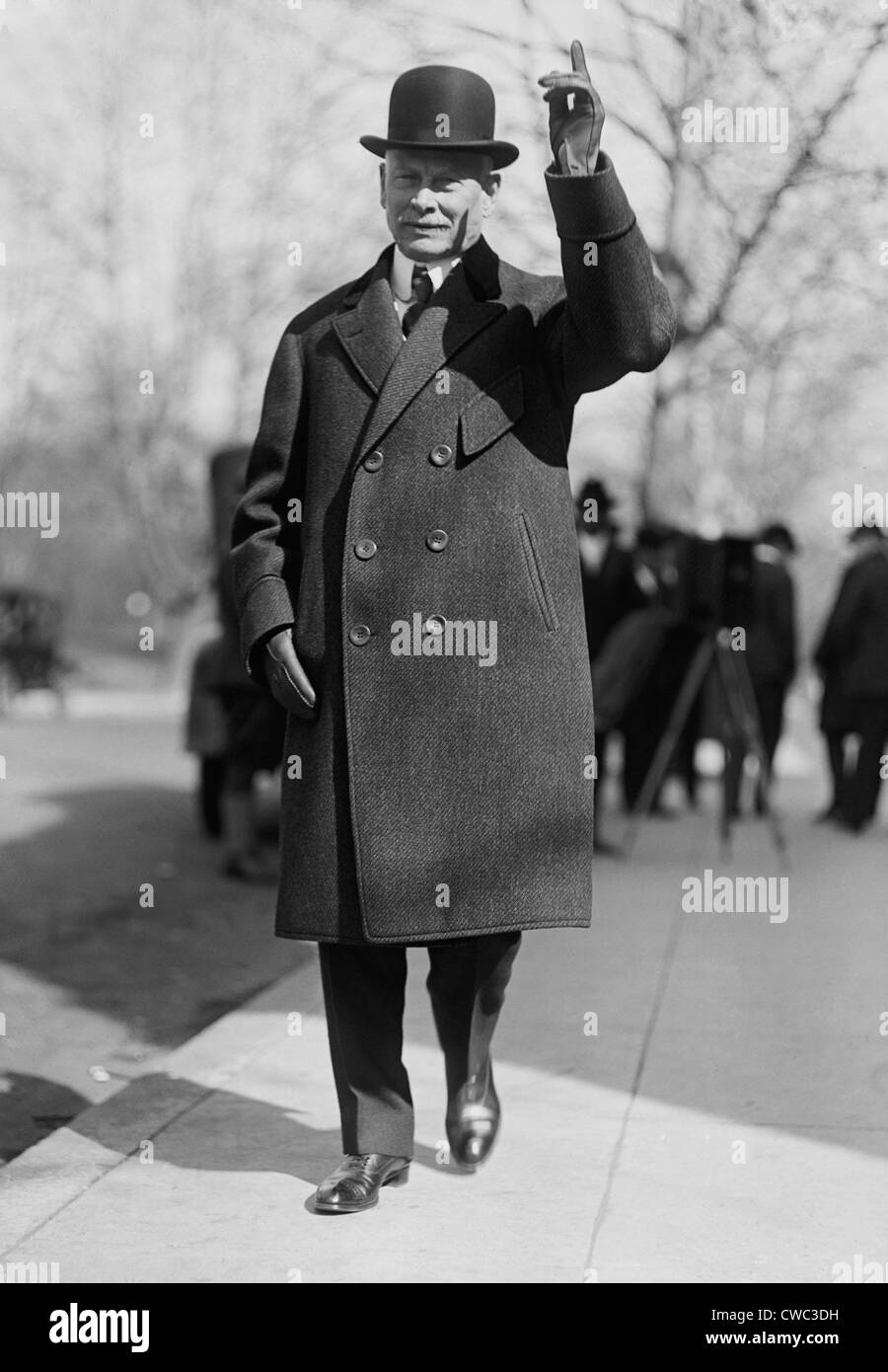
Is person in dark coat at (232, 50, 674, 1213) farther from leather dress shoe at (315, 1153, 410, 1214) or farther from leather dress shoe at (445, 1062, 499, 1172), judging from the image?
leather dress shoe at (445, 1062, 499, 1172)

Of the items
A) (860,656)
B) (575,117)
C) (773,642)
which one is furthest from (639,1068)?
(773,642)

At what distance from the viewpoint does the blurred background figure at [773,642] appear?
13242mm

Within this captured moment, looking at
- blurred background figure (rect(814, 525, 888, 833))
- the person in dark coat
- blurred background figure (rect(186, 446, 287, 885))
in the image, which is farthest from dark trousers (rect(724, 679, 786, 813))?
the person in dark coat

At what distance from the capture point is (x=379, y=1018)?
4059 millimetres

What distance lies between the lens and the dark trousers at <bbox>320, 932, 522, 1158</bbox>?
405 cm

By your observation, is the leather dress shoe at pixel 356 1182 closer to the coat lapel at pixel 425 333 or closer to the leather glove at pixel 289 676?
the leather glove at pixel 289 676

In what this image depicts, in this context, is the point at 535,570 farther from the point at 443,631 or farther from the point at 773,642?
the point at 773,642

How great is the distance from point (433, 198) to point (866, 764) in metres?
8.76

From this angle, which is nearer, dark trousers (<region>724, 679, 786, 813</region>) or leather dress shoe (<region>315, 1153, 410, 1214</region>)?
leather dress shoe (<region>315, 1153, 410, 1214</region>)

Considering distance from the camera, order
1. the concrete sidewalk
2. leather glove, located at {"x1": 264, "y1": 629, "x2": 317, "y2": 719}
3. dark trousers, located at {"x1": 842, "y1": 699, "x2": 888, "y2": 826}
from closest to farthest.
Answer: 1. the concrete sidewalk
2. leather glove, located at {"x1": 264, "y1": 629, "x2": 317, "y2": 719}
3. dark trousers, located at {"x1": 842, "y1": 699, "x2": 888, "y2": 826}

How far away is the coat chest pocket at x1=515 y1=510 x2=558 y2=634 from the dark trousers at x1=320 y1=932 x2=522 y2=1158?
64 centimetres
